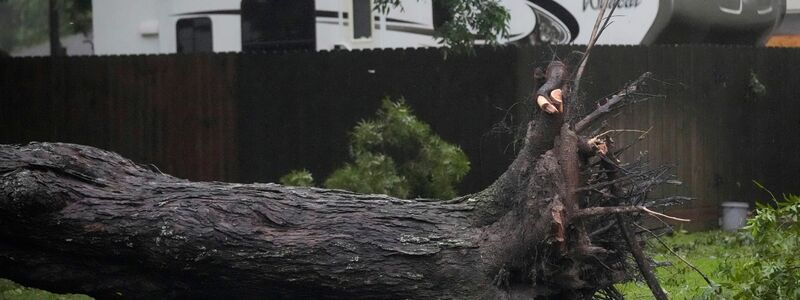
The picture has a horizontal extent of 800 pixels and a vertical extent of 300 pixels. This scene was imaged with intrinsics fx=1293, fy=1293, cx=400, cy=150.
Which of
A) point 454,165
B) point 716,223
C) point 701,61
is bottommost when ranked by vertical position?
point 716,223

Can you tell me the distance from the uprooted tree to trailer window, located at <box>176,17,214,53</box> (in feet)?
31.4

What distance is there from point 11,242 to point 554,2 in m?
8.82

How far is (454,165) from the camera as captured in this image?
11.0 metres

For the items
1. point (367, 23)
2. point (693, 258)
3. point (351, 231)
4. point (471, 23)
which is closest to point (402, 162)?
point (471, 23)

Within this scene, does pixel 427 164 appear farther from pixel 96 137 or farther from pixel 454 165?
pixel 96 137

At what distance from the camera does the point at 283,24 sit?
615 inches

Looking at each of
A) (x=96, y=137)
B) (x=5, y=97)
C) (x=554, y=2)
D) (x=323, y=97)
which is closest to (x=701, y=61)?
(x=554, y=2)

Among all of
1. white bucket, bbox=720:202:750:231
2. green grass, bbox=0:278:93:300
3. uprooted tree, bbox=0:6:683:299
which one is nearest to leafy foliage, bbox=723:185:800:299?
uprooted tree, bbox=0:6:683:299

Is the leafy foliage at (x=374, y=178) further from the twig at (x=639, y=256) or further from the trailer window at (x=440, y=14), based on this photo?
the twig at (x=639, y=256)

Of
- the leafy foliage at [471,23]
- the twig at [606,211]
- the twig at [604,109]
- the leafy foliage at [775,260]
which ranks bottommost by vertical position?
the leafy foliage at [775,260]

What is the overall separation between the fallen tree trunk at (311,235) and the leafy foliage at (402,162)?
3.96m

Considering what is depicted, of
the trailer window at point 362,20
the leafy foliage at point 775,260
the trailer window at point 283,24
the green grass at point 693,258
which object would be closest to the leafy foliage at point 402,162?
the green grass at point 693,258

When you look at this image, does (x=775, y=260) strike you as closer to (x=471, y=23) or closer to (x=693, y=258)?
(x=693, y=258)

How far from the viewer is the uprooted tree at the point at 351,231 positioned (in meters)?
6.32
